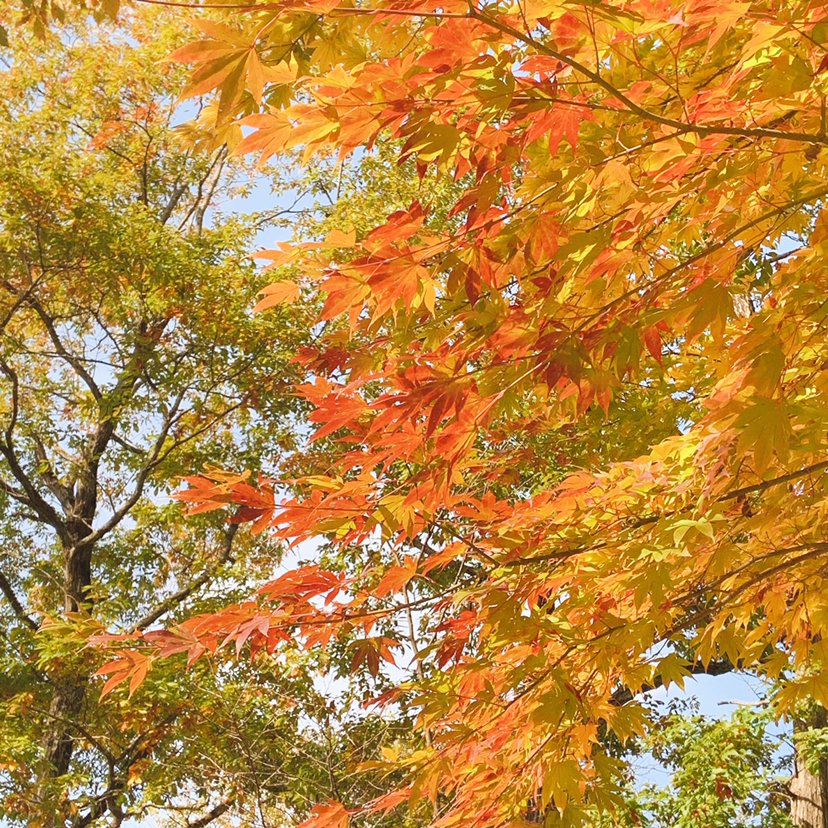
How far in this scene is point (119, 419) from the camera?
8.86m

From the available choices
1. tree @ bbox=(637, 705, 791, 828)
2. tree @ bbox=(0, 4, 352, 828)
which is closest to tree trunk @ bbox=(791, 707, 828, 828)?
tree @ bbox=(637, 705, 791, 828)

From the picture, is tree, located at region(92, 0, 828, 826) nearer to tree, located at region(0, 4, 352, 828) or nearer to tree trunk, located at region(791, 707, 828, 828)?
tree, located at region(0, 4, 352, 828)

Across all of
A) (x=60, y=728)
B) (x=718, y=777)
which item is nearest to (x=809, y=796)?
(x=718, y=777)

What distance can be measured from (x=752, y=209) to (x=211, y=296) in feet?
21.9

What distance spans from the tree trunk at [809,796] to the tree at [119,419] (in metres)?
4.22

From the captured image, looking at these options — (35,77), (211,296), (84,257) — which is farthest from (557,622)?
(35,77)

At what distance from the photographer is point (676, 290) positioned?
2.28 meters

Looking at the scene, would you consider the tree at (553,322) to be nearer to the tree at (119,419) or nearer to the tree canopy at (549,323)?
the tree canopy at (549,323)

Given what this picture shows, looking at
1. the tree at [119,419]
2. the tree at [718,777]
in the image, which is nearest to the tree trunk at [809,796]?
the tree at [718,777]

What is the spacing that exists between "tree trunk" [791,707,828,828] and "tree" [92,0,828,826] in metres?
5.43

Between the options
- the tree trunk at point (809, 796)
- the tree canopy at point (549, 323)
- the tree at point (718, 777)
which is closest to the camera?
the tree canopy at point (549, 323)

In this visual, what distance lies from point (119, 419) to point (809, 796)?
7.22 m

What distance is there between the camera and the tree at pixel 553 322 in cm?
151

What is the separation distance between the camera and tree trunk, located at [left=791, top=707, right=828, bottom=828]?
7266 millimetres
